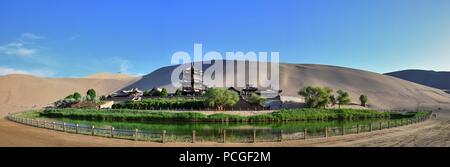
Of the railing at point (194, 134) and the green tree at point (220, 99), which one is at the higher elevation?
the green tree at point (220, 99)

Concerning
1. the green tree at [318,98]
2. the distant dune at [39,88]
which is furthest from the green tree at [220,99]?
the distant dune at [39,88]

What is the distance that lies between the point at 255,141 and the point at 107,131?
11255mm

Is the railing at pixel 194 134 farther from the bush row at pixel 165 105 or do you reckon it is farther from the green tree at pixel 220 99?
the bush row at pixel 165 105

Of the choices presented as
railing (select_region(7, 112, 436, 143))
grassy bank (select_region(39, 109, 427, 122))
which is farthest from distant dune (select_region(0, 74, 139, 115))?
railing (select_region(7, 112, 436, 143))

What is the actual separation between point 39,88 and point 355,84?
11992 centimetres

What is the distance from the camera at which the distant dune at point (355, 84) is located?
405 feet

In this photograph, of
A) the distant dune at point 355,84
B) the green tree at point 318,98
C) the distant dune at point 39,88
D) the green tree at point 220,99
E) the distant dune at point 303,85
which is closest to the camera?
the green tree at point 220,99

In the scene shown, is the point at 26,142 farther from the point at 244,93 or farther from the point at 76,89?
the point at 76,89

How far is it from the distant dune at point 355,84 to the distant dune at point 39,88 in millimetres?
19620

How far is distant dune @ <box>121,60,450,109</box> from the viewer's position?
4860 inches

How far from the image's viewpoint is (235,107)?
252ft

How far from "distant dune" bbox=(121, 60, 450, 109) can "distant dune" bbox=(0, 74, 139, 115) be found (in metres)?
19.6

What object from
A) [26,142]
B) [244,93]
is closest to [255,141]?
[26,142]

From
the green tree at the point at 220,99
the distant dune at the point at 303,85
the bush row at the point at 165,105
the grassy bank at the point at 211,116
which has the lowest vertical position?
the grassy bank at the point at 211,116
